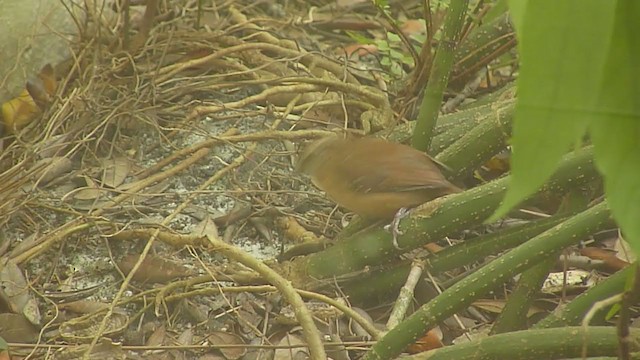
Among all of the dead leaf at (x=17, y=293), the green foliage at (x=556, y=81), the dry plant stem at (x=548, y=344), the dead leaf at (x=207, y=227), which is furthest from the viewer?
the dead leaf at (x=207, y=227)

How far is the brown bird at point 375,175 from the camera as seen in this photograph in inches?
91.8

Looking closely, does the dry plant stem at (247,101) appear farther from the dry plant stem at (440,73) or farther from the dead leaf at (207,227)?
the dry plant stem at (440,73)

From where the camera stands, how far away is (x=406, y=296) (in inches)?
87.5

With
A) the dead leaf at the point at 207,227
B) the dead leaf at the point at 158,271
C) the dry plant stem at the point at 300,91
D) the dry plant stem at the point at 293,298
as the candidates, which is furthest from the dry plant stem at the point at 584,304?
the dry plant stem at the point at 300,91

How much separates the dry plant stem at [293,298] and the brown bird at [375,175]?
0.33m

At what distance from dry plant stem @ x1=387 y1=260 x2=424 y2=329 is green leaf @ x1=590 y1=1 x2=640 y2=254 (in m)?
1.53

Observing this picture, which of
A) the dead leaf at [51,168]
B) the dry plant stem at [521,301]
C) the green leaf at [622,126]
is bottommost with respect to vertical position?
the dead leaf at [51,168]

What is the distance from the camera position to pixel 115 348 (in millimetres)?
2352

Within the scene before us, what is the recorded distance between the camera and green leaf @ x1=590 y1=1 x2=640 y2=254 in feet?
1.93

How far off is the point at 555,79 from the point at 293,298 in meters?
1.59

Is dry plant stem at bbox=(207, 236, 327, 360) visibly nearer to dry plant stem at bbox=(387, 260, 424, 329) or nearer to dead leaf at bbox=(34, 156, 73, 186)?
dry plant stem at bbox=(387, 260, 424, 329)

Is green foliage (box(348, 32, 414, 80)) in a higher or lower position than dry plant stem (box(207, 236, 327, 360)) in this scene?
higher

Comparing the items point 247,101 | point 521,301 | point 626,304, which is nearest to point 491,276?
point 521,301

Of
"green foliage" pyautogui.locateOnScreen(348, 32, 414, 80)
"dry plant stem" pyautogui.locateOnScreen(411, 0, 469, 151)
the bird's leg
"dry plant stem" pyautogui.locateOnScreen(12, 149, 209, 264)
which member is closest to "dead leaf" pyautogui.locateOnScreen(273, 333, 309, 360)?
the bird's leg
